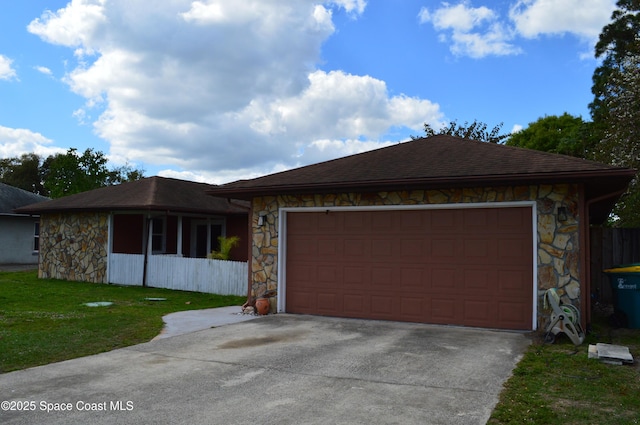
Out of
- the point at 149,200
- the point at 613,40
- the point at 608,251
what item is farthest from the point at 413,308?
the point at 613,40

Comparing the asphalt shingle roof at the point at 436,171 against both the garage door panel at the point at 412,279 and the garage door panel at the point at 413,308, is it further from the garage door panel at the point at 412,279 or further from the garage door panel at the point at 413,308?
the garage door panel at the point at 413,308

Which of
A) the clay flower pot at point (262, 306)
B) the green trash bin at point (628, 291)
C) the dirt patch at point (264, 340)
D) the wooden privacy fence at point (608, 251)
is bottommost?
the dirt patch at point (264, 340)

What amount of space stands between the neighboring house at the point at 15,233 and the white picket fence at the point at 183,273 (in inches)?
452

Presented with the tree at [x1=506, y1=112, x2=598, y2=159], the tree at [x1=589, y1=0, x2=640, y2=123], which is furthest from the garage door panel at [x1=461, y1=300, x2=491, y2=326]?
the tree at [x1=506, y1=112, x2=598, y2=159]

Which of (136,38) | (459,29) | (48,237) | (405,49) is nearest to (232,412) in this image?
(136,38)

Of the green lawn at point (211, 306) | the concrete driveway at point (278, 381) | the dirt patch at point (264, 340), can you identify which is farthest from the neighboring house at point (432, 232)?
the dirt patch at point (264, 340)

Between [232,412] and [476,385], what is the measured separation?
8.76 ft

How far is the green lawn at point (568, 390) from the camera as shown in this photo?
174 inches

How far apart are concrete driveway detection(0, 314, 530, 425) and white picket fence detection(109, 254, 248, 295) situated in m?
6.10

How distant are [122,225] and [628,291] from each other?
15.8 meters

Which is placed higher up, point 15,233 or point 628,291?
point 15,233

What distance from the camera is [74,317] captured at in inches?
392

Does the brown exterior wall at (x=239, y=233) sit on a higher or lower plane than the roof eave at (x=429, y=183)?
lower

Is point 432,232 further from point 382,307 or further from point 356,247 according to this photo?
point 382,307
